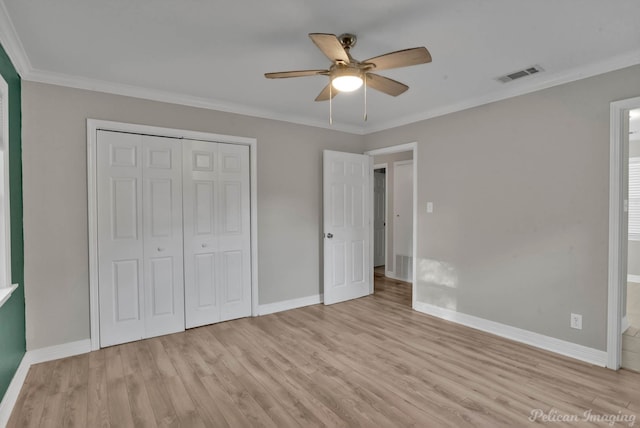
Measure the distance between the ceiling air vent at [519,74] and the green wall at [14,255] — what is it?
3.90m

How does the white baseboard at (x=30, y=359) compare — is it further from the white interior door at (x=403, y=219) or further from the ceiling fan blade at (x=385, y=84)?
the white interior door at (x=403, y=219)

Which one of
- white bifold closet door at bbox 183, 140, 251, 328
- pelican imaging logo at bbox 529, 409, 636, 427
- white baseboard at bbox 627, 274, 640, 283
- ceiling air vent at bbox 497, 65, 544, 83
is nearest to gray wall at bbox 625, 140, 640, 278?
white baseboard at bbox 627, 274, 640, 283

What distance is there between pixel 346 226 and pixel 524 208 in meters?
2.18

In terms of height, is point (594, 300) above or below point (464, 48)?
below

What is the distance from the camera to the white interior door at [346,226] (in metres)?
4.46

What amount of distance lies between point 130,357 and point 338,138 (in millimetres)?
3570

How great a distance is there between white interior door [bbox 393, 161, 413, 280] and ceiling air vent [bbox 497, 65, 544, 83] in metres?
2.66

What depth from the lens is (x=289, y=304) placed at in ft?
14.0

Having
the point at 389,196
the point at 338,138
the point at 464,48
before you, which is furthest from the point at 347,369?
the point at 389,196

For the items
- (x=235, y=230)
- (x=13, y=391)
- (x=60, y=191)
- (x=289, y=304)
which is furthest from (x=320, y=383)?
(x=60, y=191)

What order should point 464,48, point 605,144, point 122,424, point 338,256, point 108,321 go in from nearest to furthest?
point 122,424 < point 464,48 < point 605,144 < point 108,321 < point 338,256

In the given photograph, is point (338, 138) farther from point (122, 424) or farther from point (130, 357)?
point (122, 424)

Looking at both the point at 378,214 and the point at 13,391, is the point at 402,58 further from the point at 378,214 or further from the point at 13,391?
the point at 378,214

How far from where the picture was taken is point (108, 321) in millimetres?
3154
